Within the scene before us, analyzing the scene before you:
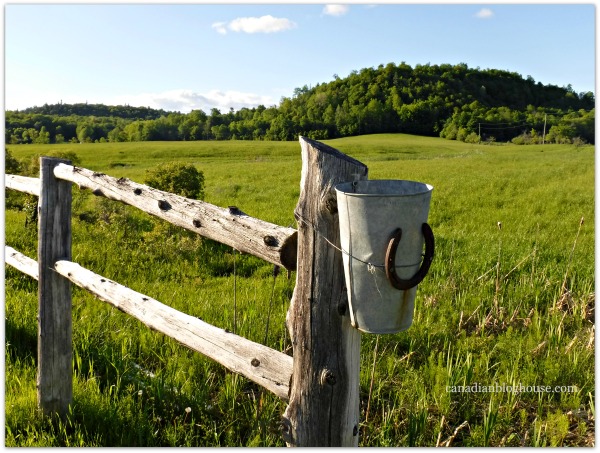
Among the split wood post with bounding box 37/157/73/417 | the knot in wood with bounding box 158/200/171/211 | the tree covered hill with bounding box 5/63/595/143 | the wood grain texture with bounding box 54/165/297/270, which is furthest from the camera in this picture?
the tree covered hill with bounding box 5/63/595/143

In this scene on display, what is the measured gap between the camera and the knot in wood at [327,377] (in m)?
2.07

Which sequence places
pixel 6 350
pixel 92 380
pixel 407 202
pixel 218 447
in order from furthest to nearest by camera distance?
pixel 6 350 → pixel 92 380 → pixel 218 447 → pixel 407 202

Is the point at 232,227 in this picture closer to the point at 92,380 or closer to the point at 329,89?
the point at 92,380

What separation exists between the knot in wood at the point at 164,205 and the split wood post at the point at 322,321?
38.2 inches

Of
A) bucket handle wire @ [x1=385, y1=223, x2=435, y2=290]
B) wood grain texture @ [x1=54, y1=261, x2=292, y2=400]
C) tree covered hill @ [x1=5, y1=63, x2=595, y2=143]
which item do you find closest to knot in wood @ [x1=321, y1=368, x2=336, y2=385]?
wood grain texture @ [x1=54, y1=261, x2=292, y2=400]

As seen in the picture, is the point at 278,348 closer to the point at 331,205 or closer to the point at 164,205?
the point at 164,205

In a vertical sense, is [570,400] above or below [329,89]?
below

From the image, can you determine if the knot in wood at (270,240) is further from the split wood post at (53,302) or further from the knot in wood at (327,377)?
the split wood post at (53,302)

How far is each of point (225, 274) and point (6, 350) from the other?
3093mm

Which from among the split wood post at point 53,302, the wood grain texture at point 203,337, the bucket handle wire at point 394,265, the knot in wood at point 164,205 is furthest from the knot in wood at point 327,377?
the split wood post at point 53,302

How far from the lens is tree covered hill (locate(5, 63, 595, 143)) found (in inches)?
→ 2004

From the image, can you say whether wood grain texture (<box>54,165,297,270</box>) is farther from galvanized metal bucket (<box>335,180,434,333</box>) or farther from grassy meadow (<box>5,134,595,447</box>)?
grassy meadow (<box>5,134,595,447</box>)

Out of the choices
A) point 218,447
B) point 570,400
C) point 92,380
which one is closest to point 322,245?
point 218,447

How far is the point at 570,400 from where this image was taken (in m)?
3.62
